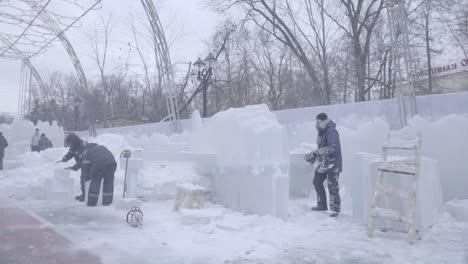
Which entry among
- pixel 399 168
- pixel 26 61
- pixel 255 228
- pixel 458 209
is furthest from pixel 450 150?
pixel 26 61

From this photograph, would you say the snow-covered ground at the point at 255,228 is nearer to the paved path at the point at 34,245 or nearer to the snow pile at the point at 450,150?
the snow pile at the point at 450,150

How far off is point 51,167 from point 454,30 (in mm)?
17777

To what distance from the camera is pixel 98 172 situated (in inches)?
284

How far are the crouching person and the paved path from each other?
3.92ft

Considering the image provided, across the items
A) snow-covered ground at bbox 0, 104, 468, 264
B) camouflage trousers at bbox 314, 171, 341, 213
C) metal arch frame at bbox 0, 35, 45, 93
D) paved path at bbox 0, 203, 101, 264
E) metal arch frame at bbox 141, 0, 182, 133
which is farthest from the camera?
metal arch frame at bbox 0, 35, 45, 93

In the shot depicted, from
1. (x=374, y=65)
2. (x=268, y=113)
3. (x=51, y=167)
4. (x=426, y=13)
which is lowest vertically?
(x=51, y=167)

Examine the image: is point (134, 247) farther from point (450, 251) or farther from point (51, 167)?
point (51, 167)

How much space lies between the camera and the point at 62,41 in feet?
69.1

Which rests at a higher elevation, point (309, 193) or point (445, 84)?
point (445, 84)

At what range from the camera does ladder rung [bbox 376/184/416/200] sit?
4.79m

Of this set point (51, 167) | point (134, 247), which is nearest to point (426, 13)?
point (51, 167)

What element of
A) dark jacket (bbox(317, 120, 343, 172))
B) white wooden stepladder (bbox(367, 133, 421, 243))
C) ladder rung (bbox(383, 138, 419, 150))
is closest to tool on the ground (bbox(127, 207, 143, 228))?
dark jacket (bbox(317, 120, 343, 172))

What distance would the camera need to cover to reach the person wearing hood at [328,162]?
245 inches

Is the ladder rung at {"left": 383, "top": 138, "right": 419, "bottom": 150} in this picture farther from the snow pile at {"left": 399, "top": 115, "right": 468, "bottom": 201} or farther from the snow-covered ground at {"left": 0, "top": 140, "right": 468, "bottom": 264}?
the snow-covered ground at {"left": 0, "top": 140, "right": 468, "bottom": 264}
